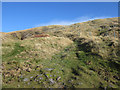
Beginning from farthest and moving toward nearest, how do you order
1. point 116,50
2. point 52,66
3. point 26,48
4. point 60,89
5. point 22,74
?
point 26,48
point 116,50
point 52,66
point 22,74
point 60,89

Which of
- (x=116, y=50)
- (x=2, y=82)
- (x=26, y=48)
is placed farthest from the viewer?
(x=26, y=48)

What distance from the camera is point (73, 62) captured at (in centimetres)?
1858

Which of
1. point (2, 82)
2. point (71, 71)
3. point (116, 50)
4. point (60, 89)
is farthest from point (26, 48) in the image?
point (116, 50)

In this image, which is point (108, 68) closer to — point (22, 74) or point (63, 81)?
point (63, 81)

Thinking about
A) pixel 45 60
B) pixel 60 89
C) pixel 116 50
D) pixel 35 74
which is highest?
pixel 116 50

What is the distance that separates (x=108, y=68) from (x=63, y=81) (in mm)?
7627

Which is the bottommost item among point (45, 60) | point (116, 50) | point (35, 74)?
point (35, 74)

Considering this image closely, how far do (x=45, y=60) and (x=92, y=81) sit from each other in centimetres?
971

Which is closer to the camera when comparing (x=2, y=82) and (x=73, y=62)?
(x=2, y=82)

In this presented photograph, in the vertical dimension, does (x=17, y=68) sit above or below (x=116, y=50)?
below

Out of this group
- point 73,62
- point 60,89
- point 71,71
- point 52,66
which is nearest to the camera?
point 60,89

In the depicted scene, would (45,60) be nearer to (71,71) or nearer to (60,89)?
(71,71)

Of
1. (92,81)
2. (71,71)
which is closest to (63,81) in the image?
(71,71)

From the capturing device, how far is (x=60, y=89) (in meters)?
11.9
